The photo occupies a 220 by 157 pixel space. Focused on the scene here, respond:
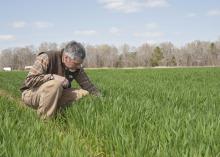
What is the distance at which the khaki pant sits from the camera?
6.07m

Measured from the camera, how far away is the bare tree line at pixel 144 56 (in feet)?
355

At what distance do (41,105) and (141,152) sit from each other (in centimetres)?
314

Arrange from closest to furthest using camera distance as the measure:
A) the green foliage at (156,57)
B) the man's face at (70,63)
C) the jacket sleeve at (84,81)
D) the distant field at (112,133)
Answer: the distant field at (112,133)
the man's face at (70,63)
the jacket sleeve at (84,81)
the green foliage at (156,57)

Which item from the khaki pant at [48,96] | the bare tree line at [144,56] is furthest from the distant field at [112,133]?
the bare tree line at [144,56]

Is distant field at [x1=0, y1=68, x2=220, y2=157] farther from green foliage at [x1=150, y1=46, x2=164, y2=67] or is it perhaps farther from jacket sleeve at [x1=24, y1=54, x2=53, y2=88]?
green foliage at [x1=150, y1=46, x2=164, y2=67]

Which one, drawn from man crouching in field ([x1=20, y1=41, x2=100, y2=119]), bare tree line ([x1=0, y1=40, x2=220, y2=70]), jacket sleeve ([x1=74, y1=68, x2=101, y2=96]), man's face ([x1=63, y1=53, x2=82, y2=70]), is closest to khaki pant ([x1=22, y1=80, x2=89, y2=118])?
man crouching in field ([x1=20, y1=41, x2=100, y2=119])

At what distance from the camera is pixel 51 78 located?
5.99 m

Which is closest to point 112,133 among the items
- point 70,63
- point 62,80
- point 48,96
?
point 70,63

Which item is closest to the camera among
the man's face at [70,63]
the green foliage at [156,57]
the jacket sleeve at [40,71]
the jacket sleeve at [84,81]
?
the man's face at [70,63]

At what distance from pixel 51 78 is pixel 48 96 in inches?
11.7

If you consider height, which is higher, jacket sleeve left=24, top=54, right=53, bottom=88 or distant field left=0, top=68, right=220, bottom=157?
jacket sleeve left=24, top=54, right=53, bottom=88

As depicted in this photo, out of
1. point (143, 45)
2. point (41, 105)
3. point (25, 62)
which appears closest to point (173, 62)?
point (143, 45)

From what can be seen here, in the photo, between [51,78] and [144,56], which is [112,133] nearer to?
[51,78]

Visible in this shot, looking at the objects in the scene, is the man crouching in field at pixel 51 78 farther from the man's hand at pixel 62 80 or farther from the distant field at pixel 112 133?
the distant field at pixel 112 133
